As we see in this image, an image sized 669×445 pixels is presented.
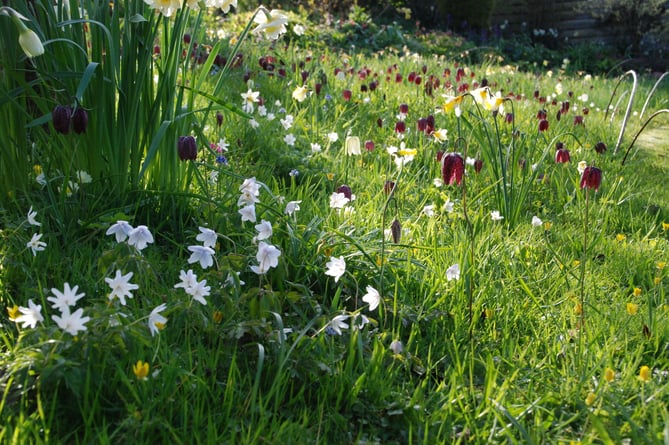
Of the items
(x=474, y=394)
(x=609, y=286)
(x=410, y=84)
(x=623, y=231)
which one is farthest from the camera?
(x=410, y=84)

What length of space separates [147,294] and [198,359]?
355mm

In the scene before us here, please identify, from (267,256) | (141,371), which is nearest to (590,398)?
(267,256)

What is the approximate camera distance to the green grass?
56.4 inches

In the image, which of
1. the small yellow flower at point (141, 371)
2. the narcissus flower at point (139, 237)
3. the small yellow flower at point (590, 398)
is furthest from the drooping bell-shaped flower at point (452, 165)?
the small yellow flower at point (141, 371)

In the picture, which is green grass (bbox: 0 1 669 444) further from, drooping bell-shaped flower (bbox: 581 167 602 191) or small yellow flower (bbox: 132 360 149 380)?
drooping bell-shaped flower (bbox: 581 167 602 191)

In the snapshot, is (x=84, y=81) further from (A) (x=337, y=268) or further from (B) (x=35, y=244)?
(A) (x=337, y=268)

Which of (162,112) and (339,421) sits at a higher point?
(162,112)

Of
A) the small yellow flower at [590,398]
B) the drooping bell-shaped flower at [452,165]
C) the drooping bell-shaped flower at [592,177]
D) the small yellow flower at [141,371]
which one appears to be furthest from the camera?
the drooping bell-shaped flower at [592,177]

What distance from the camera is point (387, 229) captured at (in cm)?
238

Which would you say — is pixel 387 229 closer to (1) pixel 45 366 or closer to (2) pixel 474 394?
(2) pixel 474 394

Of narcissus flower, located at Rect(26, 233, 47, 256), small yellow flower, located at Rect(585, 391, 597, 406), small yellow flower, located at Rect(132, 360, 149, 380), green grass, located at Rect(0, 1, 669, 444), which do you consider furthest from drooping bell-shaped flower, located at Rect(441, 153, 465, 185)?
narcissus flower, located at Rect(26, 233, 47, 256)

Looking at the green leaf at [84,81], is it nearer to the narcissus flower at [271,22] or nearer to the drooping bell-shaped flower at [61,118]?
the drooping bell-shaped flower at [61,118]

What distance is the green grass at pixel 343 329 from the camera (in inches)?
56.4

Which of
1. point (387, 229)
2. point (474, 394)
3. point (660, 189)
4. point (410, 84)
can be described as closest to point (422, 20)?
point (410, 84)
